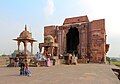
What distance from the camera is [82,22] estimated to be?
43.4 metres

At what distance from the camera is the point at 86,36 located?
41156 mm

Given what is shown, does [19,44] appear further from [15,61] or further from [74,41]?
[74,41]

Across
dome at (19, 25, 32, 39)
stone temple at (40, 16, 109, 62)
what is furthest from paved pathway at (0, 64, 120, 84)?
stone temple at (40, 16, 109, 62)

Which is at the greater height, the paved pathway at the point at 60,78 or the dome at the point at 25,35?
the dome at the point at 25,35

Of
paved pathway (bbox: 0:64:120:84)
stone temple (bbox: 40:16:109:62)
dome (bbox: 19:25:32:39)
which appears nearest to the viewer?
paved pathway (bbox: 0:64:120:84)

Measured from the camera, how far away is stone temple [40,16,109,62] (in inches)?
1519

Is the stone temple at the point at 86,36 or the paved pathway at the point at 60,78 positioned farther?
the stone temple at the point at 86,36

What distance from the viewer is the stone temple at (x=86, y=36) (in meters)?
38.6

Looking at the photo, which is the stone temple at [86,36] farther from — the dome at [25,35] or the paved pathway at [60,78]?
the paved pathway at [60,78]

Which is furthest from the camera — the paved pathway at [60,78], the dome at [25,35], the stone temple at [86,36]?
the stone temple at [86,36]

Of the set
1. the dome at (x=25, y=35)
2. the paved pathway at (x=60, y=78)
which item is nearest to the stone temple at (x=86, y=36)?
the dome at (x=25, y=35)

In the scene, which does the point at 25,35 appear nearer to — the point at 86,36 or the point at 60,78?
the point at 60,78

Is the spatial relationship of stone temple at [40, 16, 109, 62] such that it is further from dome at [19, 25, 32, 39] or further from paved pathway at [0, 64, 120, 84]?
paved pathway at [0, 64, 120, 84]

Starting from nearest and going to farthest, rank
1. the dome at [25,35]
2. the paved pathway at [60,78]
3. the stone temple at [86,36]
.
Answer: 1. the paved pathway at [60,78]
2. the dome at [25,35]
3. the stone temple at [86,36]
